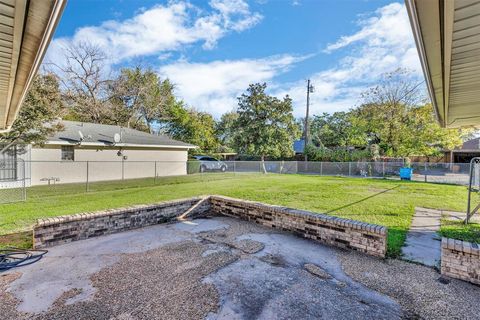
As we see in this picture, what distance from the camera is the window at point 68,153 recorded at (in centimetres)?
1283

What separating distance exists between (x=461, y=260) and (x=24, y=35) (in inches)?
197

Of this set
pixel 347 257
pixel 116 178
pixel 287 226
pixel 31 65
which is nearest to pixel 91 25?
pixel 116 178

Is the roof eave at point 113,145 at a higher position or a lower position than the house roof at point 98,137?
lower

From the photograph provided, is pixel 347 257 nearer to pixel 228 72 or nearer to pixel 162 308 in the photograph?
pixel 162 308

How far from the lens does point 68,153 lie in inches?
512

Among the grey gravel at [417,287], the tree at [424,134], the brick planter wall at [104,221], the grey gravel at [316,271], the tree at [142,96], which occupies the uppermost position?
the tree at [142,96]

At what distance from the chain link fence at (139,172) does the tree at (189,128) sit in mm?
6925

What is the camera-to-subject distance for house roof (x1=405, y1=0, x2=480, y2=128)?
1.53m

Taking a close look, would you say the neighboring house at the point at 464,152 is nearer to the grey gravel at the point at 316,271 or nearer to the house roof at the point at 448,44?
the house roof at the point at 448,44

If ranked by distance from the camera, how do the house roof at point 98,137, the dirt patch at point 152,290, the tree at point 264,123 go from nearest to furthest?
the dirt patch at point 152,290 < the house roof at point 98,137 < the tree at point 264,123

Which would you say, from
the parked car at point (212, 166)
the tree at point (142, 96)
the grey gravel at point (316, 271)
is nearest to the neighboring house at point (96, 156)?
the parked car at point (212, 166)

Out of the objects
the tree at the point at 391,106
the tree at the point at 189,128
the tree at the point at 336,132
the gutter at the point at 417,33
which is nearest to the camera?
the gutter at the point at 417,33

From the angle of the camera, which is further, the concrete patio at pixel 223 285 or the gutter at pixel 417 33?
the concrete patio at pixel 223 285

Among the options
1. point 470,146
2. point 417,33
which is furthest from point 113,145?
point 470,146
